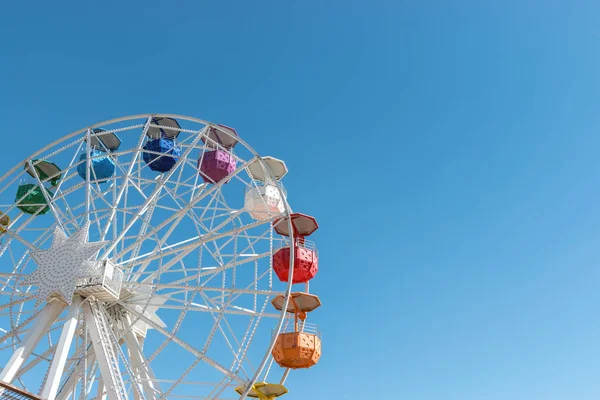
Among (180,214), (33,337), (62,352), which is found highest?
(180,214)

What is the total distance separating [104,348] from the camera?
1588 cm

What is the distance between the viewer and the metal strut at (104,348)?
1502 cm

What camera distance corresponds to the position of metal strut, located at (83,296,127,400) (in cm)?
1502

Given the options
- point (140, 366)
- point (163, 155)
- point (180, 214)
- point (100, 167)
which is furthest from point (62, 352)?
point (163, 155)

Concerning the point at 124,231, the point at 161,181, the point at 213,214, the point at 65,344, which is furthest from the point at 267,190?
the point at 65,344

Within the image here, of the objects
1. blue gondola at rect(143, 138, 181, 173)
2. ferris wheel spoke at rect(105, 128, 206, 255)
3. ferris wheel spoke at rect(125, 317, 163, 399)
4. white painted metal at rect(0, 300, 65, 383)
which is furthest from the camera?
blue gondola at rect(143, 138, 181, 173)

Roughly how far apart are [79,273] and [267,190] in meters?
6.64

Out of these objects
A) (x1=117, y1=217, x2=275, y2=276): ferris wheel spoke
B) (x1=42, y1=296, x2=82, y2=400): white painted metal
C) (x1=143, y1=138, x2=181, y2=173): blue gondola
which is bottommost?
(x1=42, y1=296, x2=82, y2=400): white painted metal

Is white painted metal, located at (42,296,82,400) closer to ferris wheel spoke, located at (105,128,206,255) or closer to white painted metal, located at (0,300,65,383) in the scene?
white painted metal, located at (0,300,65,383)

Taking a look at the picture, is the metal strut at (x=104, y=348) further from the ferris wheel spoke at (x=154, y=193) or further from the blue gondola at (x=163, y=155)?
the blue gondola at (x=163, y=155)

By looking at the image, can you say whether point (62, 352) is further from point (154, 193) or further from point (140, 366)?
point (154, 193)

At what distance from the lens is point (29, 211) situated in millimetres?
21000

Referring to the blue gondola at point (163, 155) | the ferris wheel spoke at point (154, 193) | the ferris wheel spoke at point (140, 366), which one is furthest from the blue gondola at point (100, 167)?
the ferris wheel spoke at point (140, 366)

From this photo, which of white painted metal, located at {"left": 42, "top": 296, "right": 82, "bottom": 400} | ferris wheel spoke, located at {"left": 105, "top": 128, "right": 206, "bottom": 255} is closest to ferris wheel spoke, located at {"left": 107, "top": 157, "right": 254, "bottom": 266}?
ferris wheel spoke, located at {"left": 105, "top": 128, "right": 206, "bottom": 255}
